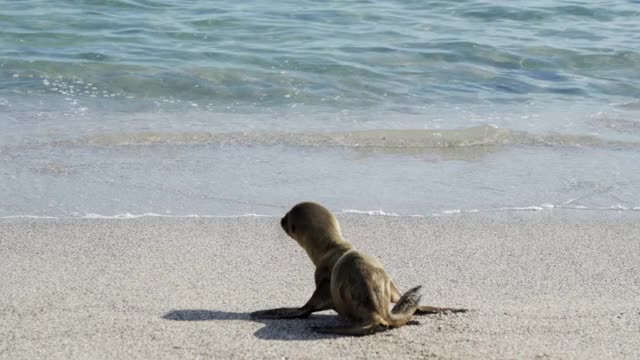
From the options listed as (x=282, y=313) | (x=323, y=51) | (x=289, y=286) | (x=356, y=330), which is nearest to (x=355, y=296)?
(x=356, y=330)

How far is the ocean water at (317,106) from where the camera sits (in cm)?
787

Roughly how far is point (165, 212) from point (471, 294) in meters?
2.29

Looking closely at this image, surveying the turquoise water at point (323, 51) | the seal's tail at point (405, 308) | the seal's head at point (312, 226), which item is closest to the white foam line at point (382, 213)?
the seal's head at point (312, 226)

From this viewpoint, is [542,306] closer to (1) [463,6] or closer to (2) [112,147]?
(2) [112,147]

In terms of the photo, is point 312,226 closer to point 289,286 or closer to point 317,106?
point 289,286

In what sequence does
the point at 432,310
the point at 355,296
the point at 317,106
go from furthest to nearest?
the point at 317,106
the point at 432,310
the point at 355,296

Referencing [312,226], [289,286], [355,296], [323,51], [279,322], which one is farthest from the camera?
[323,51]

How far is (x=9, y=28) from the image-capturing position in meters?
14.1

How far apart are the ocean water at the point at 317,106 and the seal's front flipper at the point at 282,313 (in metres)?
2.09

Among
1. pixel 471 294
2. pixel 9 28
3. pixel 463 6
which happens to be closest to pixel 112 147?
pixel 471 294

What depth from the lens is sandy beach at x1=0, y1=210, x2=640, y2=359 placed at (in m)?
4.84

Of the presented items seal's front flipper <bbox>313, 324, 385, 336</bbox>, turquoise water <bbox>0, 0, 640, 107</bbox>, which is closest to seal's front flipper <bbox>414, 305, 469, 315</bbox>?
seal's front flipper <bbox>313, 324, 385, 336</bbox>

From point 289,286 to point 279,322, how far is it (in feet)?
2.54

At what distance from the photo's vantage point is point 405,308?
5.09 metres
